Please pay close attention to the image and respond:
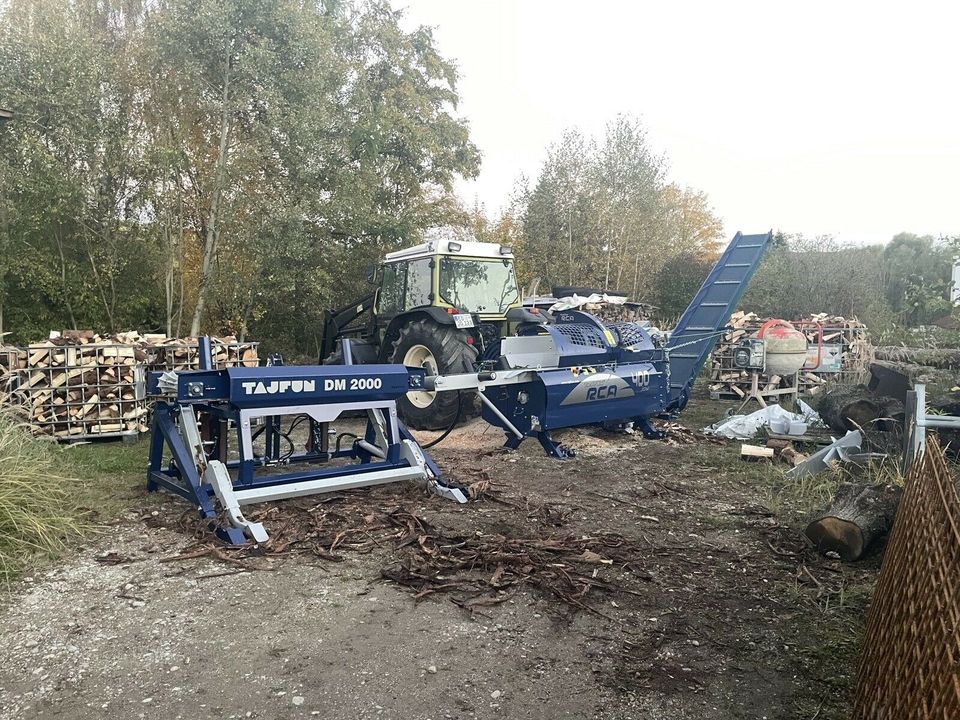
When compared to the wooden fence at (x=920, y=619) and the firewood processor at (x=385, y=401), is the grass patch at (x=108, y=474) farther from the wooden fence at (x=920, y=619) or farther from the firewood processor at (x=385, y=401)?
the wooden fence at (x=920, y=619)

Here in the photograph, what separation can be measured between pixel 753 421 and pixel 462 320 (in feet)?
10.6

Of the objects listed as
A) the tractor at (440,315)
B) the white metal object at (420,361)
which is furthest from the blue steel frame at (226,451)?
the white metal object at (420,361)

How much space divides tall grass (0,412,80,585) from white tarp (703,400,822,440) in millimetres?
5960

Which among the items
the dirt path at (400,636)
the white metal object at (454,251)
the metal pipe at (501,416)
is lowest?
the dirt path at (400,636)

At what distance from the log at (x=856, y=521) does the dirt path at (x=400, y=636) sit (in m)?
0.18

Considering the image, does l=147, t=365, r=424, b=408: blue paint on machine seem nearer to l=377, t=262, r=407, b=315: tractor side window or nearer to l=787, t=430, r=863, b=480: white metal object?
l=787, t=430, r=863, b=480: white metal object

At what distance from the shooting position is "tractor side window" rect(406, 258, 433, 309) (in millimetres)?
7984

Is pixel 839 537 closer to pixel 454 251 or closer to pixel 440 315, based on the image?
pixel 440 315

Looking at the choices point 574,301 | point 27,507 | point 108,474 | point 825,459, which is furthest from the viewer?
point 574,301

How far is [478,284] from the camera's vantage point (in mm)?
8227

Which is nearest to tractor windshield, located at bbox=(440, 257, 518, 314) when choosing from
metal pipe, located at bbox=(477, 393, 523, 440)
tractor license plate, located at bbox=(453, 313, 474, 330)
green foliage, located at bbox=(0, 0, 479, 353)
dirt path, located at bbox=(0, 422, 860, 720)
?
tractor license plate, located at bbox=(453, 313, 474, 330)

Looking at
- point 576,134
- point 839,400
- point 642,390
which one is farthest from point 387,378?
point 576,134

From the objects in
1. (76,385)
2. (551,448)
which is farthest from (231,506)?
(76,385)

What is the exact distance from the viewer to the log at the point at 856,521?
3.80 meters
